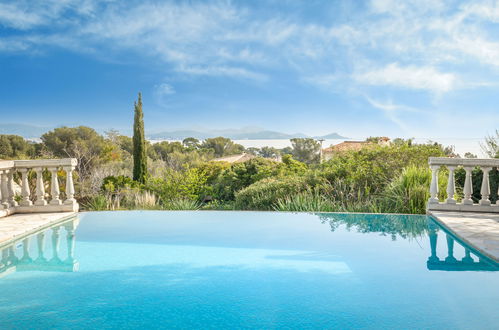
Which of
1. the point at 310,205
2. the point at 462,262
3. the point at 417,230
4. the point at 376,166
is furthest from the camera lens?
the point at 376,166

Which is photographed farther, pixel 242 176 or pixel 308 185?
pixel 242 176

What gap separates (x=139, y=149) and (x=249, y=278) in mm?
10720

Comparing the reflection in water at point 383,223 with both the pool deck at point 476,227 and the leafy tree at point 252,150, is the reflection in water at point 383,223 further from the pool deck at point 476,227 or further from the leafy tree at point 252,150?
the leafy tree at point 252,150

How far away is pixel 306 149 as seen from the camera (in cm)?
3350

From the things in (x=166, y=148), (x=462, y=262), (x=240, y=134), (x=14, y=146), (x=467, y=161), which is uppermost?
(x=240, y=134)

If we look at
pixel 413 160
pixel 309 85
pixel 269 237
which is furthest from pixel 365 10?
pixel 309 85

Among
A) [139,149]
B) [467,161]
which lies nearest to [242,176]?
[139,149]

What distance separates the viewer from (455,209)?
5395mm

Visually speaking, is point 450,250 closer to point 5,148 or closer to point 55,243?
point 55,243

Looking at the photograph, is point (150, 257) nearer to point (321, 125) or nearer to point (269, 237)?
point (269, 237)

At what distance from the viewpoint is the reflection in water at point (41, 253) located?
11.3ft

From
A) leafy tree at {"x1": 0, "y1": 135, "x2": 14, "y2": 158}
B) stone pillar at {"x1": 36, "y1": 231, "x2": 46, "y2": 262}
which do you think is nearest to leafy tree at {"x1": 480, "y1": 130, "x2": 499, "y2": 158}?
stone pillar at {"x1": 36, "y1": 231, "x2": 46, "y2": 262}

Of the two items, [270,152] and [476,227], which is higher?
[270,152]

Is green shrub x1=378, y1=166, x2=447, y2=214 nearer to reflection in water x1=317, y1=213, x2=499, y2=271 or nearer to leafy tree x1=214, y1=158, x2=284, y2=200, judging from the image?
reflection in water x1=317, y1=213, x2=499, y2=271
